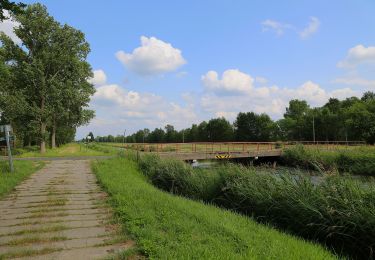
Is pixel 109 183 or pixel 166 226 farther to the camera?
pixel 109 183

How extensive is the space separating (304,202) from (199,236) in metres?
2.94

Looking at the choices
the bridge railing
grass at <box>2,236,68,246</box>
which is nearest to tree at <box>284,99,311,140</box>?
the bridge railing

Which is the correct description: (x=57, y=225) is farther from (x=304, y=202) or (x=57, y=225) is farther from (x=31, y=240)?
(x=304, y=202)

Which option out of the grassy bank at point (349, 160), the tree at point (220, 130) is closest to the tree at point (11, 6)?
the grassy bank at point (349, 160)

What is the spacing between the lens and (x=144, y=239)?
5.60 meters

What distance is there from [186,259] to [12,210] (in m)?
5.53

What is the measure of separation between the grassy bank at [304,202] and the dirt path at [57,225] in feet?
11.7

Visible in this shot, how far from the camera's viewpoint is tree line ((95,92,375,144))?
6625cm

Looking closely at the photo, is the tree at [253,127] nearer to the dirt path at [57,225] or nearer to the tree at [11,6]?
the dirt path at [57,225]

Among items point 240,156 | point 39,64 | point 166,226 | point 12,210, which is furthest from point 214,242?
point 240,156

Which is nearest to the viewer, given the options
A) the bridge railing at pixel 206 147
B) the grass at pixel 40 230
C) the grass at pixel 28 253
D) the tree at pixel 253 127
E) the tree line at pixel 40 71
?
the grass at pixel 28 253

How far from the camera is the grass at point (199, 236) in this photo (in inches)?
196

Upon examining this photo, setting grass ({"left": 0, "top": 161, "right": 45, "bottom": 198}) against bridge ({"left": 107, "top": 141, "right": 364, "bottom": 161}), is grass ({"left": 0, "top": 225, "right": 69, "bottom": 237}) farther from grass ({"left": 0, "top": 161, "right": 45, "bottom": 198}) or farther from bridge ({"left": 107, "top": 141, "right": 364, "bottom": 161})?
bridge ({"left": 107, "top": 141, "right": 364, "bottom": 161})

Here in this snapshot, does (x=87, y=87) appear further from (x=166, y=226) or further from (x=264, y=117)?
(x=264, y=117)
